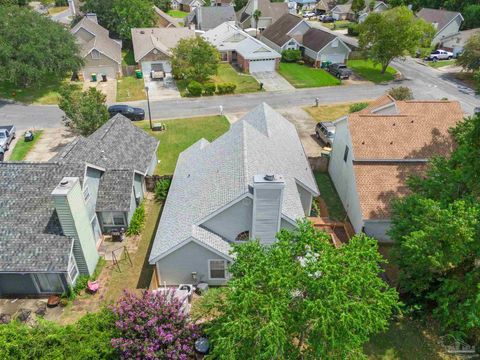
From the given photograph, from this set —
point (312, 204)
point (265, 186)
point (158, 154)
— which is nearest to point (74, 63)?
point (158, 154)

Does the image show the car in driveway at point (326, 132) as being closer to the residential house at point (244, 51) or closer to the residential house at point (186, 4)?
the residential house at point (244, 51)

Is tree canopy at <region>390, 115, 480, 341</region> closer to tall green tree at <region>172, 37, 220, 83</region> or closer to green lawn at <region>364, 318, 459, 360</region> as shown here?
green lawn at <region>364, 318, 459, 360</region>

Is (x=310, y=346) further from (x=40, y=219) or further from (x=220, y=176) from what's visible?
(x=40, y=219)

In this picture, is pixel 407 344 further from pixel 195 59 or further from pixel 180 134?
pixel 195 59

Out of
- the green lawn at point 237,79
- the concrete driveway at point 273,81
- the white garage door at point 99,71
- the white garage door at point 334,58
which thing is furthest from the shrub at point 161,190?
the white garage door at point 334,58

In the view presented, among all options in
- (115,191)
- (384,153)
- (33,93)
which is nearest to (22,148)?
(33,93)

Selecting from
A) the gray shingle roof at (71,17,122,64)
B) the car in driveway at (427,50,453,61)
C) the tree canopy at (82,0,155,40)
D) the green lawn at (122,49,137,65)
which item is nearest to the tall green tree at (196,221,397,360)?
the gray shingle roof at (71,17,122,64)
